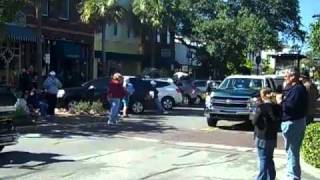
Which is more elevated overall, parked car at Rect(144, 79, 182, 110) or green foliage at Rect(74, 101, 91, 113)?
parked car at Rect(144, 79, 182, 110)

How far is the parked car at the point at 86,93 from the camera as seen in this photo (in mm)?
27234

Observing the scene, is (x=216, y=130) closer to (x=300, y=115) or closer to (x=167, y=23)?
(x=300, y=115)

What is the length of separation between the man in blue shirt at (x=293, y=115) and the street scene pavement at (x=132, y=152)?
1.47m

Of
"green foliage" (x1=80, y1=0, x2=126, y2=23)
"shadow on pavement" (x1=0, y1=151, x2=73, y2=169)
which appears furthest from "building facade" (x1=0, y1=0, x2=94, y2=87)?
"shadow on pavement" (x1=0, y1=151, x2=73, y2=169)

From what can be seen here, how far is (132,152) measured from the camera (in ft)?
47.8

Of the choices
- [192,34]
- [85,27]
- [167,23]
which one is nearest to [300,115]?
[85,27]

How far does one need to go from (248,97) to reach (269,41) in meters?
28.2

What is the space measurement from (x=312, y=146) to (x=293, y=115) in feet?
8.24

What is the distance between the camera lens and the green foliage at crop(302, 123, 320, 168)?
12078mm

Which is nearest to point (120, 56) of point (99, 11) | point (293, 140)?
point (99, 11)

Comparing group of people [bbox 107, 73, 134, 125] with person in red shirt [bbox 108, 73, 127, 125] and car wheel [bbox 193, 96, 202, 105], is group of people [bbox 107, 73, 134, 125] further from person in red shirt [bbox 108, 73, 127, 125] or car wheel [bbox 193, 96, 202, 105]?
car wheel [bbox 193, 96, 202, 105]

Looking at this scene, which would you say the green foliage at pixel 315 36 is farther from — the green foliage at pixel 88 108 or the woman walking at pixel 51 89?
the green foliage at pixel 88 108

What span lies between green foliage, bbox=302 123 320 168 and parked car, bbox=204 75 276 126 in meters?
7.72

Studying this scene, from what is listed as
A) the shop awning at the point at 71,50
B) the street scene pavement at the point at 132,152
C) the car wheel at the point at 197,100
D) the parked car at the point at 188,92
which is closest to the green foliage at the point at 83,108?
the street scene pavement at the point at 132,152
